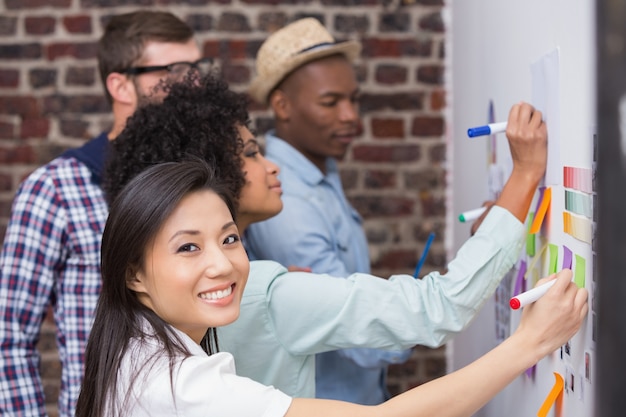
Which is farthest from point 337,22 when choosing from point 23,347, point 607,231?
point 607,231

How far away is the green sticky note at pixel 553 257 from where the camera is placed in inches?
45.8

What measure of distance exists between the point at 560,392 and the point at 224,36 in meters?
1.72

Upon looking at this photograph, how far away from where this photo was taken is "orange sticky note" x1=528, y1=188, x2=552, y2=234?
1.22 metres

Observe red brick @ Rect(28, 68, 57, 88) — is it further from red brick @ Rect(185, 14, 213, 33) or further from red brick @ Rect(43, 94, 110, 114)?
red brick @ Rect(185, 14, 213, 33)

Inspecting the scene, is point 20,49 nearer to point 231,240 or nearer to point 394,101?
point 394,101

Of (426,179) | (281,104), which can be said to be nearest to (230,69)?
(281,104)

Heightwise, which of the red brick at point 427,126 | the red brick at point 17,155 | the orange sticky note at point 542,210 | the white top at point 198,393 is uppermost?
the red brick at point 427,126

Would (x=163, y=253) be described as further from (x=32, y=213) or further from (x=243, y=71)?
(x=243, y=71)

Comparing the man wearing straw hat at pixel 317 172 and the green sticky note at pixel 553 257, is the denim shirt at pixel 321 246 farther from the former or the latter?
the green sticky note at pixel 553 257

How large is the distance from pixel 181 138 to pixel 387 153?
1229 mm

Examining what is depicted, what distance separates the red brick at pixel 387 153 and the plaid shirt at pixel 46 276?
42.1 inches

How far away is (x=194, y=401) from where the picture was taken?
0.95 m

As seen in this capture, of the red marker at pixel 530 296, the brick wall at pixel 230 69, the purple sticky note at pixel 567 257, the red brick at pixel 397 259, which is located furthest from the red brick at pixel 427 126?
the red marker at pixel 530 296

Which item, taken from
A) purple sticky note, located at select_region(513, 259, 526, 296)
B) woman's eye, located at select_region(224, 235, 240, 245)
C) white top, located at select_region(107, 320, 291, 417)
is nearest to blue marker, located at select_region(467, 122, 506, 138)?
purple sticky note, located at select_region(513, 259, 526, 296)
